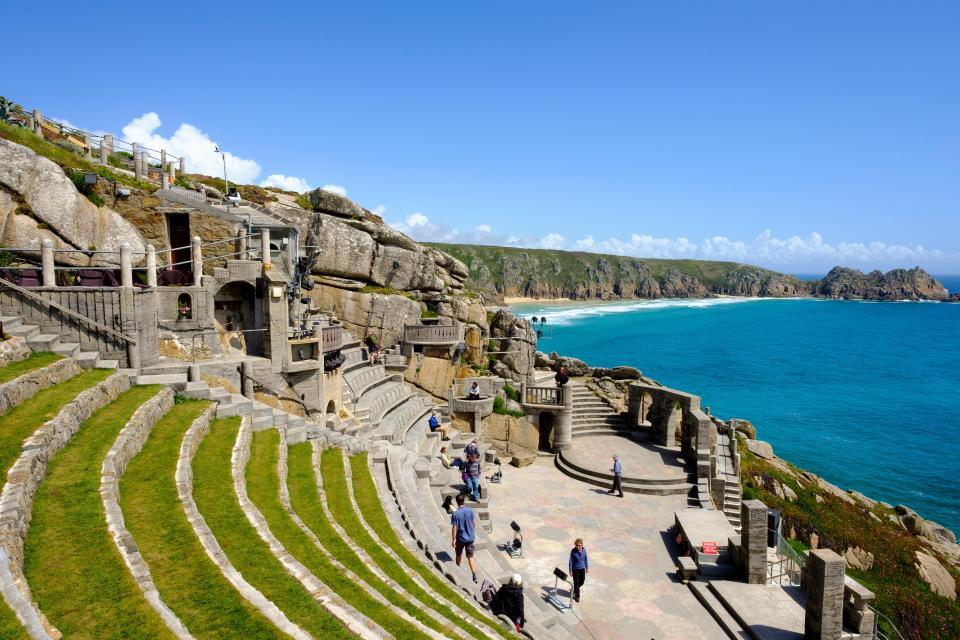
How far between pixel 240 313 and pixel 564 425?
51.4 ft

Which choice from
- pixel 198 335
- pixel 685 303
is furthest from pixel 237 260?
pixel 685 303

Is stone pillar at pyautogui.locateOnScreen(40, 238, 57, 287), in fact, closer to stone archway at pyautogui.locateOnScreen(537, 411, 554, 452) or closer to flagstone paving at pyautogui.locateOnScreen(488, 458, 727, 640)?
flagstone paving at pyautogui.locateOnScreen(488, 458, 727, 640)

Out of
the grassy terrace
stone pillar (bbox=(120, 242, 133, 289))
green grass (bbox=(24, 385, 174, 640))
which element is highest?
stone pillar (bbox=(120, 242, 133, 289))

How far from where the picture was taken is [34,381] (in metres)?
11.3

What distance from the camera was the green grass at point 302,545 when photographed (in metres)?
7.62

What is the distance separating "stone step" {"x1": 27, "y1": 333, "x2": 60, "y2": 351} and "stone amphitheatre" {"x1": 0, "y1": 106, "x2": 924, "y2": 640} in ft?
0.18

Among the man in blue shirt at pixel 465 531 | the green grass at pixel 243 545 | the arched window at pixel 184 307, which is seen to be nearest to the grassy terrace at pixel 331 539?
the green grass at pixel 243 545

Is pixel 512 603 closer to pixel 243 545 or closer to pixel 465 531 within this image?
pixel 465 531

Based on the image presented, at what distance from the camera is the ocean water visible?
3988cm

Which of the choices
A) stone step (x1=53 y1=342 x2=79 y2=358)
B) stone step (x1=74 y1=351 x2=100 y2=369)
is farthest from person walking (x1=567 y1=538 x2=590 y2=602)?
stone step (x1=53 y1=342 x2=79 y2=358)

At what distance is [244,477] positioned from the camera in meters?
11.7

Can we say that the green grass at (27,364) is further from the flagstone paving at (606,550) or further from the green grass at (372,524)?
the flagstone paving at (606,550)

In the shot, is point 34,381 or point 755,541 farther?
point 755,541

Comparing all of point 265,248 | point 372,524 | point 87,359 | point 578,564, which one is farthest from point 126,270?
point 578,564
